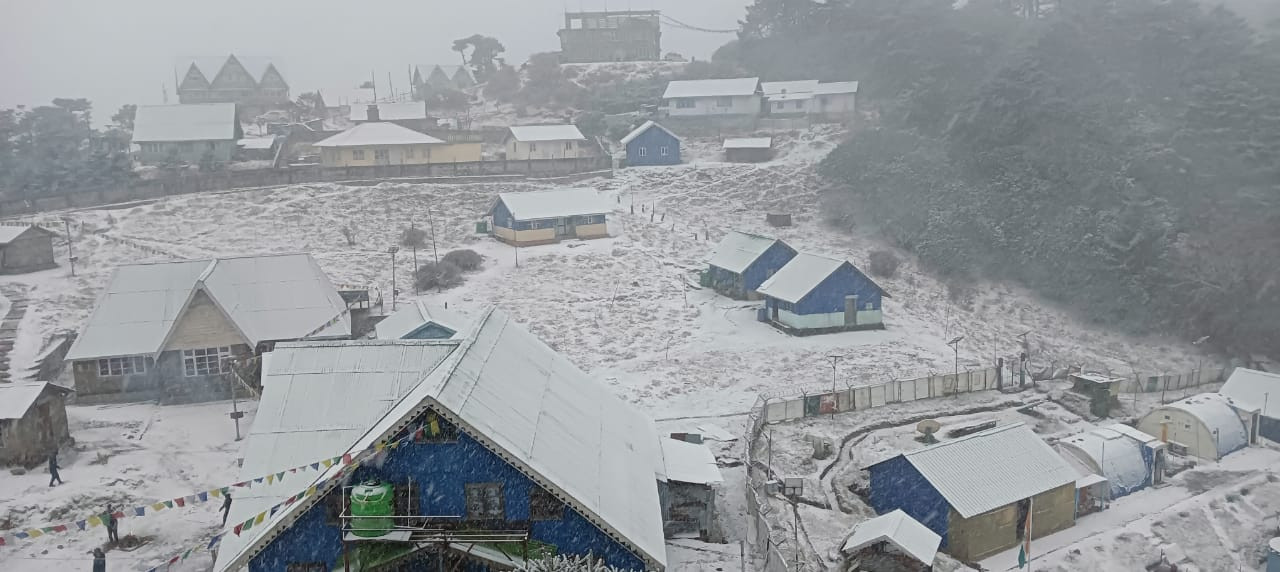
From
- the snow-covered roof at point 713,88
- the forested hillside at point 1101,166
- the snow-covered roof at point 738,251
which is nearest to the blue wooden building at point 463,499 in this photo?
the snow-covered roof at point 738,251

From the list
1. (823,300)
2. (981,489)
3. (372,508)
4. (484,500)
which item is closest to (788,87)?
(823,300)

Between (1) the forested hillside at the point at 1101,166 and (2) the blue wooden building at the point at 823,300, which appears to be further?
(1) the forested hillside at the point at 1101,166

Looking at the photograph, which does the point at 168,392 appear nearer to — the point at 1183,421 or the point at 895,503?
the point at 895,503

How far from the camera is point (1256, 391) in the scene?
32188mm

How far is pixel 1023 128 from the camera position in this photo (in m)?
58.2

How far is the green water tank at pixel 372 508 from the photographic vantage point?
1540 cm

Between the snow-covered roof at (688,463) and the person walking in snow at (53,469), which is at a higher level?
the snow-covered roof at (688,463)

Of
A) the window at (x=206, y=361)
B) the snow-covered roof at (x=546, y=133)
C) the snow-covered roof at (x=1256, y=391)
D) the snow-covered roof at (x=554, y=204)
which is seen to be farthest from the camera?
the snow-covered roof at (x=546, y=133)

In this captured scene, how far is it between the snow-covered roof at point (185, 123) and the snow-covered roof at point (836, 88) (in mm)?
48293

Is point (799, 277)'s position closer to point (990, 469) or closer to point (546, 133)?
point (990, 469)

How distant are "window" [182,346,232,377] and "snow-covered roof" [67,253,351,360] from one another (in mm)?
965

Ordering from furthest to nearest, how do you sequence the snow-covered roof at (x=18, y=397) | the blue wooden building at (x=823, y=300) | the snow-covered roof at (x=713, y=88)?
the snow-covered roof at (x=713, y=88) < the blue wooden building at (x=823, y=300) < the snow-covered roof at (x=18, y=397)

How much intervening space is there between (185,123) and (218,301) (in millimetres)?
46283

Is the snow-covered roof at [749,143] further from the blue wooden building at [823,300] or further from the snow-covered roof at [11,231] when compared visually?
the snow-covered roof at [11,231]
